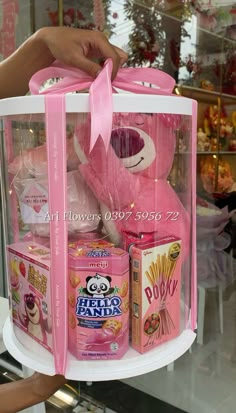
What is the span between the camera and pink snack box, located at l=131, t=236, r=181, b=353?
1.25ft

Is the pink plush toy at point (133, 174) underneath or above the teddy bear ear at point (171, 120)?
underneath

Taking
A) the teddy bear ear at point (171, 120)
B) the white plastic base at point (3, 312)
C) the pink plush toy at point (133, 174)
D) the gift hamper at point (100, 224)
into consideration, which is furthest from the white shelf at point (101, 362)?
the white plastic base at point (3, 312)

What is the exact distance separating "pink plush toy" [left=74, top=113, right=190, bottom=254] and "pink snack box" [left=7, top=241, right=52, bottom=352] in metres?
0.09

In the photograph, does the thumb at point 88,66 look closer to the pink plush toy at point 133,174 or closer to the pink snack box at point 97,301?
the pink plush toy at point 133,174

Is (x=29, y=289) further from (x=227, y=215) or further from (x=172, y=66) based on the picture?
(x=172, y=66)

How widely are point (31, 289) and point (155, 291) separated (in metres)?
0.14

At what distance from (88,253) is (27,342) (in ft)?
0.44

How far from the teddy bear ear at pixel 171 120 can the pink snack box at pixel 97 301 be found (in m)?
0.16

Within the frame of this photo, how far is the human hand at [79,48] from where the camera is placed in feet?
1.26

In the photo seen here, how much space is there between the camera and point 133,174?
42 cm

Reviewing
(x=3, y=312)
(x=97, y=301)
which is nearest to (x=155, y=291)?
(x=97, y=301)

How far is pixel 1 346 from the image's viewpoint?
0.79 meters

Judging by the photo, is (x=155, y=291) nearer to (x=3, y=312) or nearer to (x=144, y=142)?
(x=144, y=142)

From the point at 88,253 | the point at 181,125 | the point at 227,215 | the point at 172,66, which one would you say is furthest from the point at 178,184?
the point at 172,66
